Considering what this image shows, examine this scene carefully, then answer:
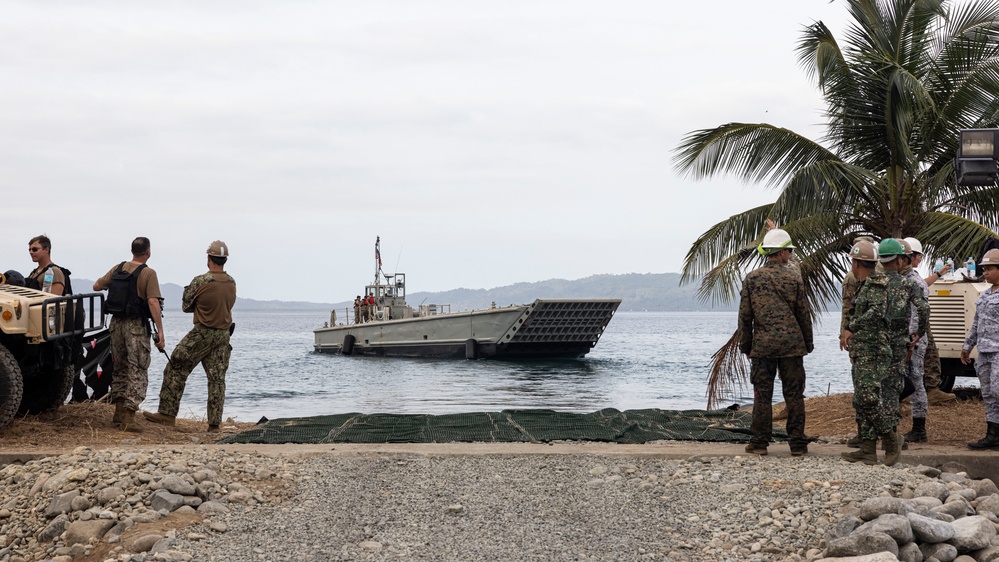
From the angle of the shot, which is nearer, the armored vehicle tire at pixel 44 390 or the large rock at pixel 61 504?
the large rock at pixel 61 504

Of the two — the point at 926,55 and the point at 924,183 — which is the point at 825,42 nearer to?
the point at 926,55

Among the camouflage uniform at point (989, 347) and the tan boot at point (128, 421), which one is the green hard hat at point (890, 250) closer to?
the camouflage uniform at point (989, 347)

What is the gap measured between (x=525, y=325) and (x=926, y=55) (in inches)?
1147

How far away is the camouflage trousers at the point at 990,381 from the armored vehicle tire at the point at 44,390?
759 cm

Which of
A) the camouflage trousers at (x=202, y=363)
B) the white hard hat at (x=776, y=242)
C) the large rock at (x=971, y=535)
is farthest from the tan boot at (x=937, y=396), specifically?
the camouflage trousers at (x=202, y=363)

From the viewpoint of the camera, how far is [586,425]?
8734 mm

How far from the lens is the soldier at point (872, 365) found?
6.48 m

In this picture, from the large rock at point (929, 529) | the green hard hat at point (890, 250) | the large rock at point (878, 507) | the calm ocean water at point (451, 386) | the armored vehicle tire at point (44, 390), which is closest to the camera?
the large rock at point (929, 529)

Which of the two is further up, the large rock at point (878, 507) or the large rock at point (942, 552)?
the large rock at point (878, 507)

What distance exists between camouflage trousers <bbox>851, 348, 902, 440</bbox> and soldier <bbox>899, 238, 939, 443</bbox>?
17.9 inches

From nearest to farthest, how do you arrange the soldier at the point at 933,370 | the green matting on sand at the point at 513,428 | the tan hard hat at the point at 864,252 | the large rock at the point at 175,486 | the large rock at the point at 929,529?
1. the large rock at the point at 929,529
2. the large rock at the point at 175,486
3. the tan hard hat at the point at 864,252
4. the green matting on sand at the point at 513,428
5. the soldier at the point at 933,370

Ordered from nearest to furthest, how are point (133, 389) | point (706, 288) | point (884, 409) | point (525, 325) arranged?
point (884, 409) < point (133, 389) < point (706, 288) < point (525, 325)

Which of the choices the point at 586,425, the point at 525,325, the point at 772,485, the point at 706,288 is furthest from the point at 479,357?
the point at 772,485

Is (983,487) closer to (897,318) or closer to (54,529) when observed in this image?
(897,318)
